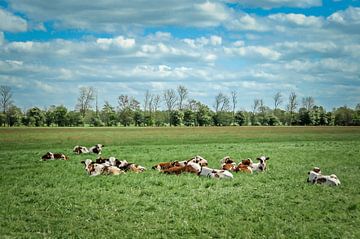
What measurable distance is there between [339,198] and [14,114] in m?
128

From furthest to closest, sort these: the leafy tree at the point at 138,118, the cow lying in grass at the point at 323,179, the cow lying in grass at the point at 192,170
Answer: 1. the leafy tree at the point at 138,118
2. the cow lying in grass at the point at 192,170
3. the cow lying in grass at the point at 323,179

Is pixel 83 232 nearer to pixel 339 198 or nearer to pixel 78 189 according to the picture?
pixel 78 189

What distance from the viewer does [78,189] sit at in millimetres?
13445

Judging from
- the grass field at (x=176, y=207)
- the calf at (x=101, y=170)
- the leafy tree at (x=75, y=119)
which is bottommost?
the grass field at (x=176, y=207)

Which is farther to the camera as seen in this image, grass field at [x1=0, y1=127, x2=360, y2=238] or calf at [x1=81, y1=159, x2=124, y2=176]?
calf at [x1=81, y1=159, x2=124, y2=176]

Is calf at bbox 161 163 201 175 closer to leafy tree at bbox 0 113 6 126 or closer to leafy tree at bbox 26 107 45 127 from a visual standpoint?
leafy tree at bbox 0 113 6 126

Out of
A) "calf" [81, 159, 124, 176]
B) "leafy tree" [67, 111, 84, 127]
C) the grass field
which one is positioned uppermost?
"leafy tree" [67, 111, 84, 127]

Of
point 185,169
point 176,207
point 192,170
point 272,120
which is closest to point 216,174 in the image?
point 192,170

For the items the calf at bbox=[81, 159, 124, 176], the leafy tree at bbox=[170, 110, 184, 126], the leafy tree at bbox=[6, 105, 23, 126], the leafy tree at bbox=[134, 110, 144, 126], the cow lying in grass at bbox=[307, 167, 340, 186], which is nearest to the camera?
the cow lying in grass at bbox=[307, 167, 340, 186]

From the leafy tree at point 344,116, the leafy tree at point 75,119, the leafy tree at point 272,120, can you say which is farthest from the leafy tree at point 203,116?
the leafy tree at point 344,116

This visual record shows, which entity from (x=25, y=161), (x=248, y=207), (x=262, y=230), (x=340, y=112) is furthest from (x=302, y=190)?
(x=340, y=112)

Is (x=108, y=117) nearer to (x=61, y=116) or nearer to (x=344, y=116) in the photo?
(x=61, y=116)

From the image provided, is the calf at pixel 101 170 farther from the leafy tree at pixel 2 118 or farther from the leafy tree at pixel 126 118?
the leafy tree at pixel 126 118

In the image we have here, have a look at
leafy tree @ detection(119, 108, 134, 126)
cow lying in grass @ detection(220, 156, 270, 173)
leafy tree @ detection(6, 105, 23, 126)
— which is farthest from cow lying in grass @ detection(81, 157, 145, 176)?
leafy tree @ detection(119, 108, 134, 126)
